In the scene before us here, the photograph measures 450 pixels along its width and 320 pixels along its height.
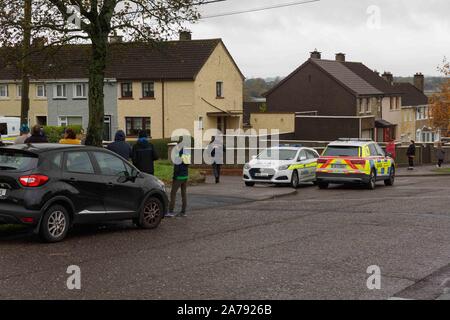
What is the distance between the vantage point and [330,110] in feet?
220

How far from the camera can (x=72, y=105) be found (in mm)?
58094

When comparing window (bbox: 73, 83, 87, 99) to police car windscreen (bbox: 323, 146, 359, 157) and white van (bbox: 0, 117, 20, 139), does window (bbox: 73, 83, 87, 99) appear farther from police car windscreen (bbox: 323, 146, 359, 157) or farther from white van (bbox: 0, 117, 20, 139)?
police car windscreen (bbox: 323, 146, 359, 157)

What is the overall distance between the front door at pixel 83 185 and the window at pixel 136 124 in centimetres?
4271

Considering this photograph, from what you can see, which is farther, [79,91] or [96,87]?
[79,91]

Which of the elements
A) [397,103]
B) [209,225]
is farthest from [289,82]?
[209,225]

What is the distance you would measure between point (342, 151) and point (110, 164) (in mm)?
13327

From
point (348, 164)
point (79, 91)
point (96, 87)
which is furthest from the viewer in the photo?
point (79, 91)

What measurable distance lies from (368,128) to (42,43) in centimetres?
4623

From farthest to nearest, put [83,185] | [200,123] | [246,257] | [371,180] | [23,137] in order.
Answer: [200,123] → [371,180] → [23,137] → [83,185] → [246,257]

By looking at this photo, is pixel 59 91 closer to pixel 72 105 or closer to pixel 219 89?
pixel 72 105

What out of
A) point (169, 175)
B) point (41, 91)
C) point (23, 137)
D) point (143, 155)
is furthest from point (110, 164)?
point (41, 91)

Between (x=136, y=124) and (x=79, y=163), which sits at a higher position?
(x=136, y=124)

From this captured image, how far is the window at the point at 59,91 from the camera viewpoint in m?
58.3
